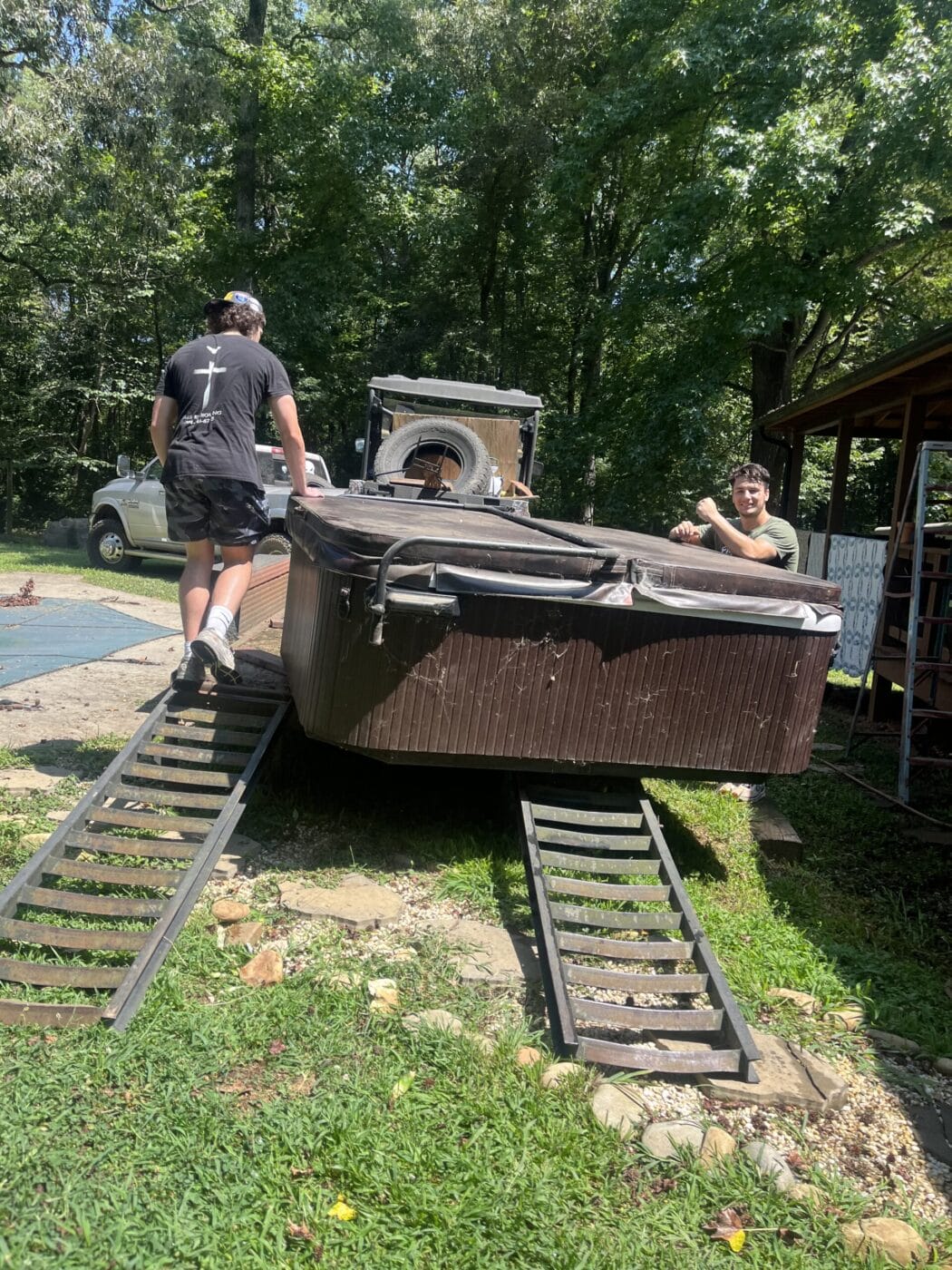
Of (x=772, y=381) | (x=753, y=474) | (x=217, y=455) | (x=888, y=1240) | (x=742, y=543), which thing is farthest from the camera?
(x=772, y=381)

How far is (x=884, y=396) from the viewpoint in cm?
861

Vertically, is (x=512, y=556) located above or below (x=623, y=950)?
above

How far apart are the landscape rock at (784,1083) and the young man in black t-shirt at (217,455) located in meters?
2.37

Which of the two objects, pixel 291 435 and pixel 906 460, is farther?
pixel 906 460

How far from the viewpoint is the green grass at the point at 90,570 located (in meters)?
11.4

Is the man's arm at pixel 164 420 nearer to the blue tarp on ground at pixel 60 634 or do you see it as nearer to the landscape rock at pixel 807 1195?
the blue tarp on ground at pixel 60 634


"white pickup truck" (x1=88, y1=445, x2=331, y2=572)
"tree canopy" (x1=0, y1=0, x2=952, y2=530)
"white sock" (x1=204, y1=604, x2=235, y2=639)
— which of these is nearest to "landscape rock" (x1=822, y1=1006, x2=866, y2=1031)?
"white sock" (x1=204, y1=604, x2=235, y2=639)

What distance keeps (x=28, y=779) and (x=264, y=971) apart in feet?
6.73

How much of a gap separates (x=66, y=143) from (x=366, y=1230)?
17.1 m

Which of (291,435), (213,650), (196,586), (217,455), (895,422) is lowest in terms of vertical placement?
(213,650)

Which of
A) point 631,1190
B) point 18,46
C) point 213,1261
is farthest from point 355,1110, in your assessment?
point 18,46

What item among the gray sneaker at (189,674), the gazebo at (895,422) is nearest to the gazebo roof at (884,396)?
the gazebo at (895,422)

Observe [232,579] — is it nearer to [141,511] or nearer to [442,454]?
[442,454]

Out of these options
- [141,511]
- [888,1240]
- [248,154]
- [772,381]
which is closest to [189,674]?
[888,1240]
